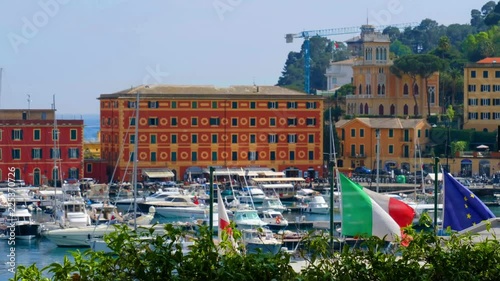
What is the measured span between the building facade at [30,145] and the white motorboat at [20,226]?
10.0 m

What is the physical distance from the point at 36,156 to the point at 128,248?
40002 mm

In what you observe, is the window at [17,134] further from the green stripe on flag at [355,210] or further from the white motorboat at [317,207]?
the green stripe on flag at [355,210]

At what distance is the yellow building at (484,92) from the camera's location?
61.0 m

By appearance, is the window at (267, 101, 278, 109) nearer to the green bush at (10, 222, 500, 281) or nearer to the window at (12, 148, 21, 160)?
the window at (12, 148, 21, 160)

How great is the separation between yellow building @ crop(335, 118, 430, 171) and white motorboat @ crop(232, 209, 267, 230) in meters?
18.5

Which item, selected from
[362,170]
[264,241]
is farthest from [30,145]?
[264,241]

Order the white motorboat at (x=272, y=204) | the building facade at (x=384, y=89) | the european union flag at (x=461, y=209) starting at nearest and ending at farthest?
the european union flag at (x=461, y=209), the white motorboat at (x=272, y=204), the building facade at (x=384, y=89)

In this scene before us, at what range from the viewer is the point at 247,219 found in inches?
1537

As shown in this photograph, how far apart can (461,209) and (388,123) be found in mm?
40993

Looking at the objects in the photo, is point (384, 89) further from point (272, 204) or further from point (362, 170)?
point (272, 204)

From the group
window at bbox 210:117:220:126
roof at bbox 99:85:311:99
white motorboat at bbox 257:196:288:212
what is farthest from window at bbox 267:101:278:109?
white motorboat at bbox 257:196:288:212

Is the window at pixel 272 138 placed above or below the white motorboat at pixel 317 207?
above

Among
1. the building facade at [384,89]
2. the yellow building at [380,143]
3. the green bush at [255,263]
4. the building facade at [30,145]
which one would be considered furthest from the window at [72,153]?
the green bush at [255,263]

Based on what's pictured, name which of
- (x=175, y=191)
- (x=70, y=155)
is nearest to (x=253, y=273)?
(x=175, y=191)
